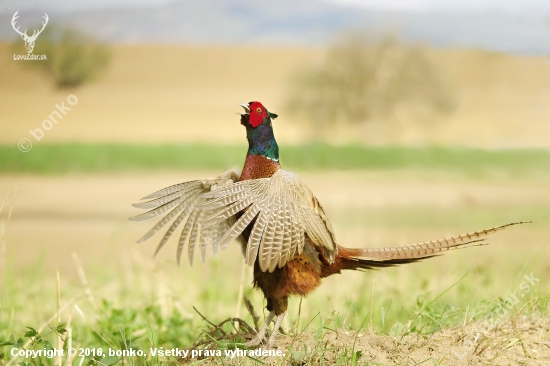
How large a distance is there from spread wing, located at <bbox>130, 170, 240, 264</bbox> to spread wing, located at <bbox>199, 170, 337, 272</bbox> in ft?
1.26

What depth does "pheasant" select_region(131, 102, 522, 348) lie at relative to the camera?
2363 millimetres

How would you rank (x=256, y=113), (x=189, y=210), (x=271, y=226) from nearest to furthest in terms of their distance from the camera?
(x=271, y=226)
(x=256, y=113)
(x=189, y=210)

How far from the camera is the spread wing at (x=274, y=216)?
7.64ft

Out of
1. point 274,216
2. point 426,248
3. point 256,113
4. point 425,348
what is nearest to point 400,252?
point 426,248

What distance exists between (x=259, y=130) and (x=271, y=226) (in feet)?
1.73

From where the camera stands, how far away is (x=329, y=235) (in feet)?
8.32

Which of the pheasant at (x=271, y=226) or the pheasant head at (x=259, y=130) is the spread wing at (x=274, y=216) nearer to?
the pheasant at (x=271, y=226)

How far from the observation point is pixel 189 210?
297 centimetres

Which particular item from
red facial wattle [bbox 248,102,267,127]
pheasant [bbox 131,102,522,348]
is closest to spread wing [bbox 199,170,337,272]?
pheasant [bbox 131,102,522,348]


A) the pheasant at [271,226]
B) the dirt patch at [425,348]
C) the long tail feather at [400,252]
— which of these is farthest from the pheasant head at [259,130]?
the dirt patch at [425,348]

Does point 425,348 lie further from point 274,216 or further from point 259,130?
point 259,130

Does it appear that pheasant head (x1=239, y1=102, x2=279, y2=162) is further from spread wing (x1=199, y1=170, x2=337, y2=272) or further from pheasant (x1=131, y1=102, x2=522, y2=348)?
spread wing (x1=199, y1=170, x2=337, y2=272)

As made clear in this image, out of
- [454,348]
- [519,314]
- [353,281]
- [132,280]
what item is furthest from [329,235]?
[132,280]

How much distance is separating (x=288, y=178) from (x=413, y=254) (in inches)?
27.3
